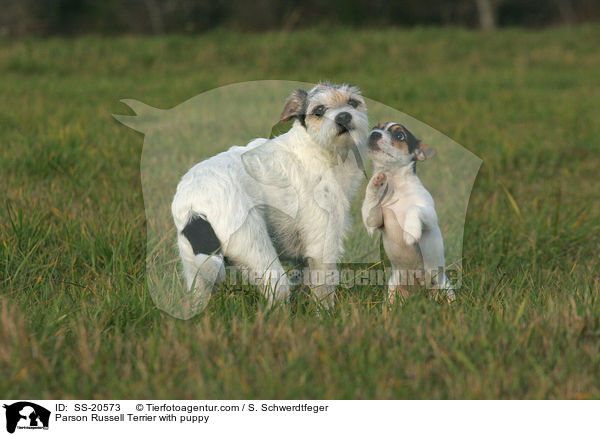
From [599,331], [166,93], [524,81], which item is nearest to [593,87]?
[524,81]

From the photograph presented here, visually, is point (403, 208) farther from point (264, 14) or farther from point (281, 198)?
point (264, 14)

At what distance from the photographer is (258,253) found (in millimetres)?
2832

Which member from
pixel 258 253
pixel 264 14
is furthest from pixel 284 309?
pixel 264 14

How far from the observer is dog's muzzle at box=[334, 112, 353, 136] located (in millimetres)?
2752

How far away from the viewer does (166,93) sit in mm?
10664

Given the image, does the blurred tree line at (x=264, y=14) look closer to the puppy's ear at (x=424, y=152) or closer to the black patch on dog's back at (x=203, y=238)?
the puppy's ear at (x=424, y=152)

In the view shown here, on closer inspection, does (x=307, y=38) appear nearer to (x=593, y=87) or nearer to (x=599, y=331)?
(x=593, y=87)

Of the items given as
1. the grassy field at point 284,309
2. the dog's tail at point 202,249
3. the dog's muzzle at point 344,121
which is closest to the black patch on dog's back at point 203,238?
the dog's tail at point 202,249

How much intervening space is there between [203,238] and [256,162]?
0.43 meters

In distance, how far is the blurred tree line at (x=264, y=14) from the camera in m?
21.5

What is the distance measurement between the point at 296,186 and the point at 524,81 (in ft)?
39.8

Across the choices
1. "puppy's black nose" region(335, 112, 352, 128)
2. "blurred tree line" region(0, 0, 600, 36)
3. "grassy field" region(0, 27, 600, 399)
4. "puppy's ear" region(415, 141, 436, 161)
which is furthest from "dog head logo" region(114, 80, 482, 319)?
"blurred tree line" region(0, 0, 600, 36)
